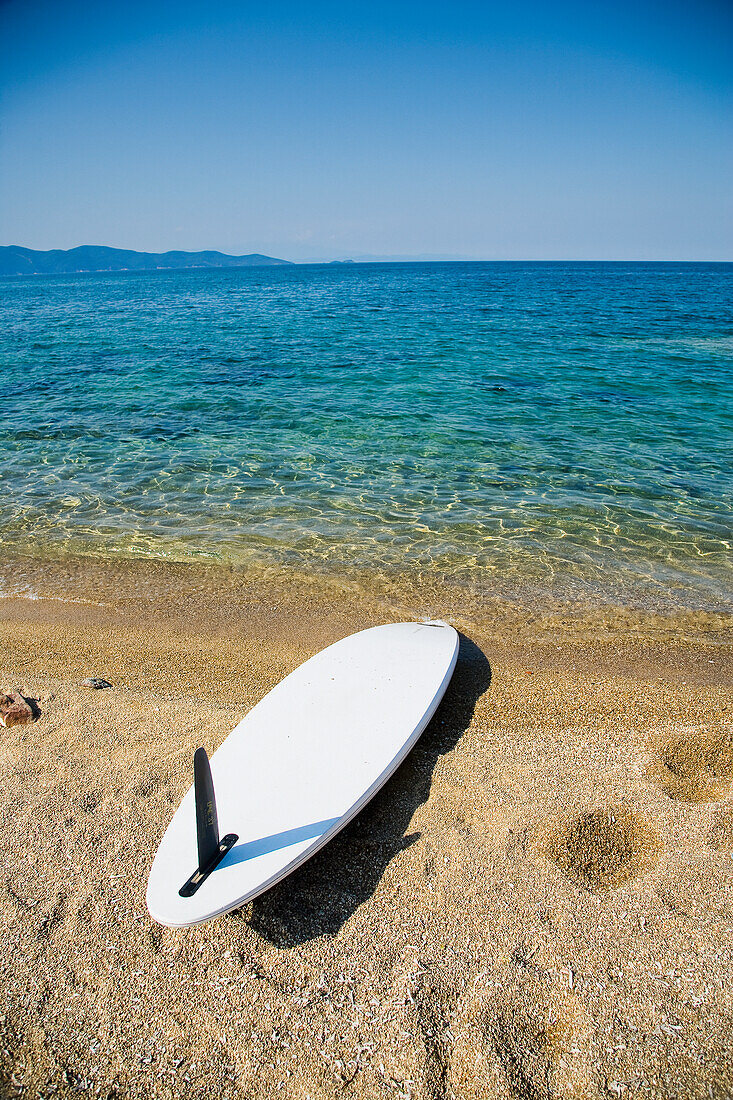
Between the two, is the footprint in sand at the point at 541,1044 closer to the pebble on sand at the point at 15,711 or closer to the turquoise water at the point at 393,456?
the pebble on sand at the point at 15,711

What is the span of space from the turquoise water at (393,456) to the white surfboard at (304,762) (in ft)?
9.14

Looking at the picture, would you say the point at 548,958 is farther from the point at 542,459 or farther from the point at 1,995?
the point at 542,459

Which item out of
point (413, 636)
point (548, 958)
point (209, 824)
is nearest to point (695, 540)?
point (413, 636)

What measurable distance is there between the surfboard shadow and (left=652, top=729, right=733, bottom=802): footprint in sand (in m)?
1.63

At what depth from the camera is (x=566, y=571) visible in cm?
807

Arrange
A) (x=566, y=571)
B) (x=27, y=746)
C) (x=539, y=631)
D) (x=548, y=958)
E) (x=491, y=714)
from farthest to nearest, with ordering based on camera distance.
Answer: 1. (x=566, y=571)
2. (x=539, y=631)
3. (x=491, y=714)
4. (x=27, y=746)
5. (x=548, y=958)

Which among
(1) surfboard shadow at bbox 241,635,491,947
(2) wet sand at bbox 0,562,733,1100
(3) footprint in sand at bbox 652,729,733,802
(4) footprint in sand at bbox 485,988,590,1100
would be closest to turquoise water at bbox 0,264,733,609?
(3) footprint in sand at bbox 652,729,733,802

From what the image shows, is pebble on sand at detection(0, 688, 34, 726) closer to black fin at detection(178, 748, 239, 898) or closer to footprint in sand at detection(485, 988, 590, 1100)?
black fin at detection(178, 748, 239, 898)

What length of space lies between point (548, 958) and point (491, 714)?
2184 mm

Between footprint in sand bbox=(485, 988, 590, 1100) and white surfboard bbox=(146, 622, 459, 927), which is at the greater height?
white surfboard bbox=(146, 622, 459, 927)

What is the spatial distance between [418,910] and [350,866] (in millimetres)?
519

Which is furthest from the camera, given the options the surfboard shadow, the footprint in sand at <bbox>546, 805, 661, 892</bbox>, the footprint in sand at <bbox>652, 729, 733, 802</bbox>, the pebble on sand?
the pebble on sand

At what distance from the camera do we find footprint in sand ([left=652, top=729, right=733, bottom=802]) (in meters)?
4.52

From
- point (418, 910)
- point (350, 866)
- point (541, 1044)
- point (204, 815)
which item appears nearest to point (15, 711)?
point (204, 815)
